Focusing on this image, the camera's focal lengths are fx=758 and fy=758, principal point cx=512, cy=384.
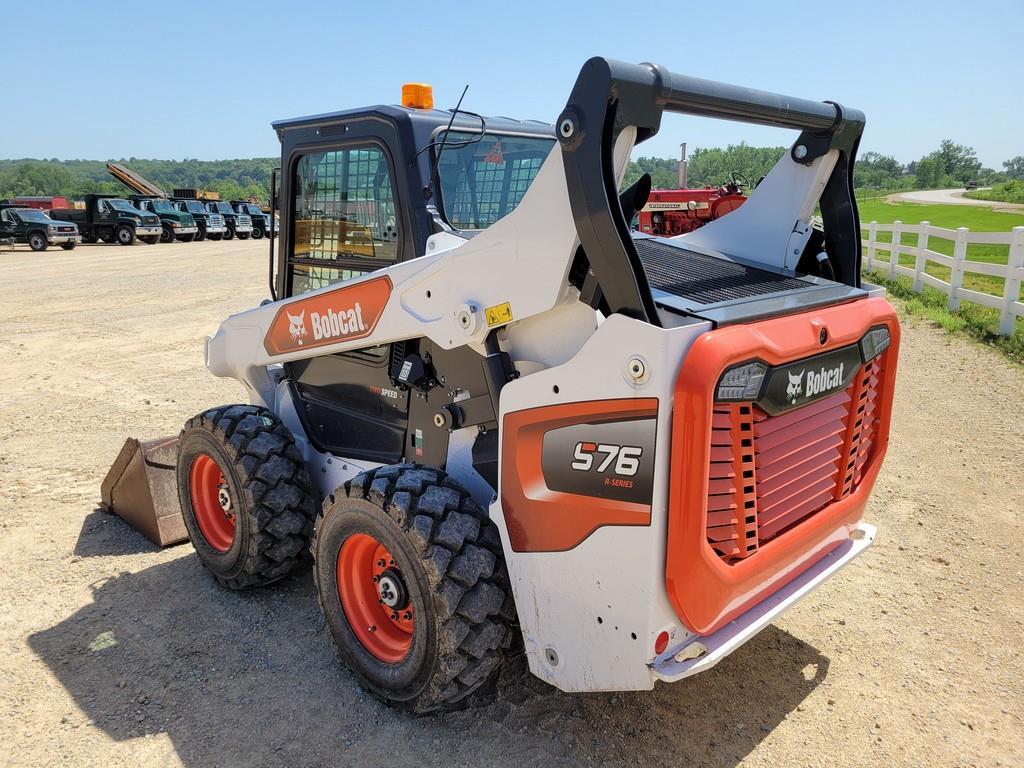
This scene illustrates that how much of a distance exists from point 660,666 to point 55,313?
13430 millimetres

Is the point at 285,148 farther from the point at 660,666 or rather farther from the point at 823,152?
the point at 660,666

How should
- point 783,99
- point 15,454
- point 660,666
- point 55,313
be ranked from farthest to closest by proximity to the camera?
point 55,313
point 15,454
point 783,99
point 660,666

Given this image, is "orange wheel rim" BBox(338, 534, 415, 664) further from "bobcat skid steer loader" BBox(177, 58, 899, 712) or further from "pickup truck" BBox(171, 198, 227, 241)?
"pickup truck" BBox(171, 198, 227, 241)

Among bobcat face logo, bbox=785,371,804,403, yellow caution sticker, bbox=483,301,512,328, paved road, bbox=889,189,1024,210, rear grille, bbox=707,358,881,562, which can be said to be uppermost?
paved road, bbox=889,189,1024,210

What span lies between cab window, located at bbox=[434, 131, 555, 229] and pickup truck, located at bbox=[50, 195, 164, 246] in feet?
97.8

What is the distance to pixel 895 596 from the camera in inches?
154

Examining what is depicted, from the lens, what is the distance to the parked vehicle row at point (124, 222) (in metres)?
25.9

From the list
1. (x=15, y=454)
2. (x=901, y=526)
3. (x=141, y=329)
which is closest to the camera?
(x=901, y=526)

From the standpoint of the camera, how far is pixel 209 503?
4145 mm

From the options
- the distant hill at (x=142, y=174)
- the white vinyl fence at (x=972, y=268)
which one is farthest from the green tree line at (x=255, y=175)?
the white vinyl fence at (x=972, y=268)

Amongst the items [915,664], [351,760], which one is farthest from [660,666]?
[915,664]

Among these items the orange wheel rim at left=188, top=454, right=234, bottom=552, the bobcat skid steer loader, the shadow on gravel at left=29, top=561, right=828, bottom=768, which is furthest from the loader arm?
the orange wheel rim at left=188, top=454, right=234, bottom=552

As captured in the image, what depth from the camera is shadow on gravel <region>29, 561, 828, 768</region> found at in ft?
9.21

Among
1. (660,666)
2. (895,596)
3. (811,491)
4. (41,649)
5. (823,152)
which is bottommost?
(41,649)
